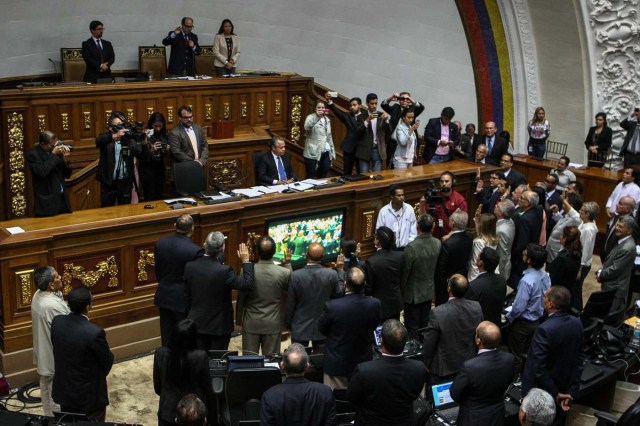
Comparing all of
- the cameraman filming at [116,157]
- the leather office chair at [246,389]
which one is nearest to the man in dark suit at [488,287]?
the leather office chair at [246,389]

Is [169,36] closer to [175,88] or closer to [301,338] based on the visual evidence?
[175,88]

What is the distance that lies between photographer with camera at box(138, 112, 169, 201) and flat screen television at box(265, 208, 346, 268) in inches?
84.7

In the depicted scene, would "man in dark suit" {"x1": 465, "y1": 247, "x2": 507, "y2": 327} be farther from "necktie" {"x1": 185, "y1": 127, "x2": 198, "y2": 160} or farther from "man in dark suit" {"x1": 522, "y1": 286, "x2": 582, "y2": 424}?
"necktie" {"x1": 185, "y1": 127, "x2": 198, "y2": 160}

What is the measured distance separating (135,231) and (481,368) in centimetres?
335

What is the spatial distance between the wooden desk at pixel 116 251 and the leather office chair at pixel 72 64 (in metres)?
4.15

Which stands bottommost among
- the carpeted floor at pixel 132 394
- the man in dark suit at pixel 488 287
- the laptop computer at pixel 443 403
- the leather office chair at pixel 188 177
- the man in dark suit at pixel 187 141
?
the carpeted floor at pixel 132 394

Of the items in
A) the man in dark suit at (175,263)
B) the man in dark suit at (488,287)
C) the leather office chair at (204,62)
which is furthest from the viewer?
the leather office chair at (204,62)

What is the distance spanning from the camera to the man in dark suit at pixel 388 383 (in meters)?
4.67

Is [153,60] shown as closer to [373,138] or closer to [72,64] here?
[72,64]

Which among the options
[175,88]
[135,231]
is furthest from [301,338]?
[175,88]

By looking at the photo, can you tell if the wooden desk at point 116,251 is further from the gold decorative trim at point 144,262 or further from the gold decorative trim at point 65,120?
the gold decorative trim at point 65,120

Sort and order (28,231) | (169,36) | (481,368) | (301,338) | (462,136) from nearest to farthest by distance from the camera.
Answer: (481,368), (301,338), (28,231), (462,136), (169,36)

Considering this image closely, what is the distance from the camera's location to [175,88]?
9.96 metres

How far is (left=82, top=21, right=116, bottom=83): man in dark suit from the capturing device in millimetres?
10305
